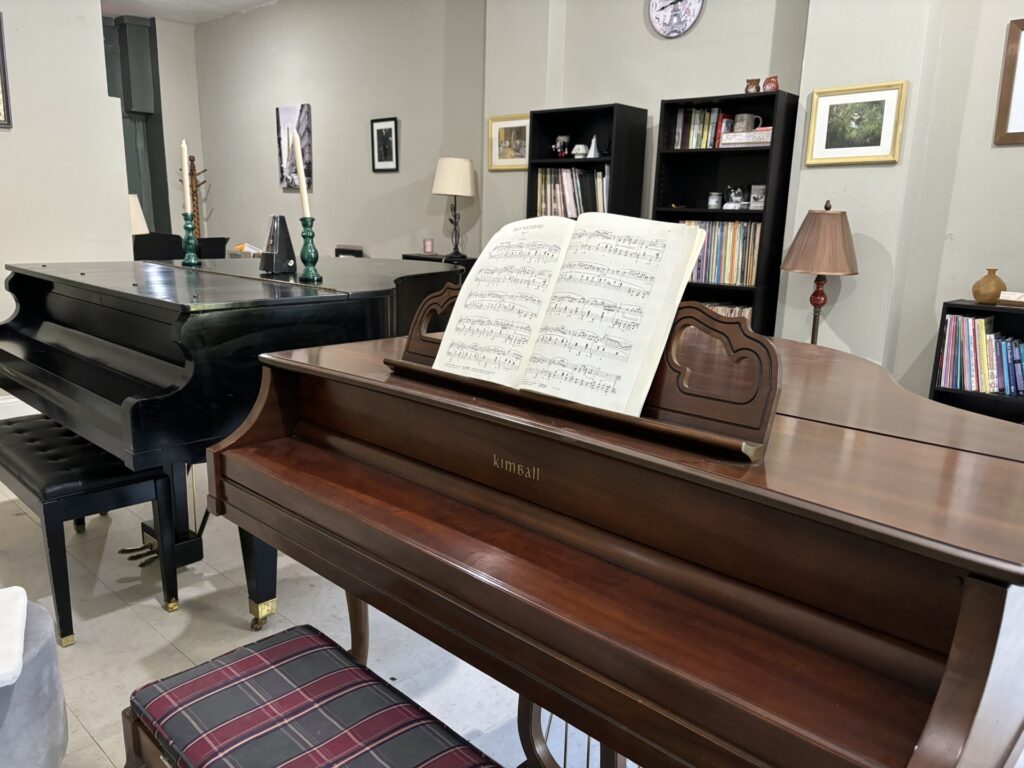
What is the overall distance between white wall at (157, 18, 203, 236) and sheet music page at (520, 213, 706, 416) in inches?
280

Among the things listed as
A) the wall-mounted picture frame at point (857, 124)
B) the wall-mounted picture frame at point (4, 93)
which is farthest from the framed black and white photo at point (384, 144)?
the wall-mounted picture frame at point (857, 124)

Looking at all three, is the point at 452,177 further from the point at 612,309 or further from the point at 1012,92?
the point at 612,309

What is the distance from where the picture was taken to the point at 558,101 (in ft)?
14.4

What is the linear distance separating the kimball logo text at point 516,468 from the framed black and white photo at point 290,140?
557 cm

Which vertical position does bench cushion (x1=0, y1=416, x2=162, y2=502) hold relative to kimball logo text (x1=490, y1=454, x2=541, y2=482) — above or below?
below

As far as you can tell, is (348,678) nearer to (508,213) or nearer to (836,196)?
(836,196)

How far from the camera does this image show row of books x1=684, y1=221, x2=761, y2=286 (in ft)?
11.5

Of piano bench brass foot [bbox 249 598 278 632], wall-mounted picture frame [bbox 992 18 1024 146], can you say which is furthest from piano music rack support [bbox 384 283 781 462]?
wall-mounted picture frame [bbox 992 18 1024 146]

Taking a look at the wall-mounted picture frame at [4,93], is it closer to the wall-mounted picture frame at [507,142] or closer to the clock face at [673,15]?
the wall-mounted picture frame at [507,142]

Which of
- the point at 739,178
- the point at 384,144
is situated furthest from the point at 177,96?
the point at 739,178

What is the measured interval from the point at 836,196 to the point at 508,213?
2.07 meters

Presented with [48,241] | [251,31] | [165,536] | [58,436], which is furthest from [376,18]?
[165,536]

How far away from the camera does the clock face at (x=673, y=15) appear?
3.80 meters

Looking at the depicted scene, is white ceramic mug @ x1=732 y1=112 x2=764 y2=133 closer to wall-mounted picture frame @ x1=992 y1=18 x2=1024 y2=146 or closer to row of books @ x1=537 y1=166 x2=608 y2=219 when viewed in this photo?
row of books @ x1=537 y1=166 x2=608 y2=219
